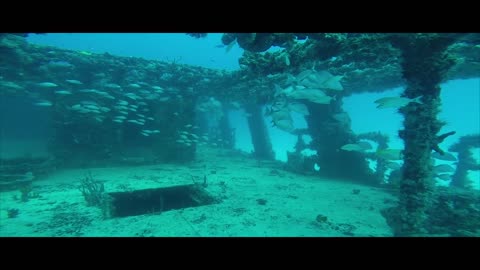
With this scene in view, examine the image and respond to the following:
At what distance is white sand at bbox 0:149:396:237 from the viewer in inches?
277

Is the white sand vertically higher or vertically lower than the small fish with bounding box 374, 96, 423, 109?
lower

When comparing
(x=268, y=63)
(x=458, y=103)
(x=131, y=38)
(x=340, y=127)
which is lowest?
(x=340, y=127)

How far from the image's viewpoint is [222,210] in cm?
859

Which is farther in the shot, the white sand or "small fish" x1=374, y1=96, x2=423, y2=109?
"small fish" x1=374, y1=96, x2=423, y2=109

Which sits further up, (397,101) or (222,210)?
(397,101)

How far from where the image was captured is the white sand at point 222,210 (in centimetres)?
703

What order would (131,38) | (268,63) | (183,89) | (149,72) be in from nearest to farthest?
(268,63)
(149,72)
(183,89)
(131,38)

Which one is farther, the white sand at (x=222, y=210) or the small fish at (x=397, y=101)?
the small fish at (x=397, y=101)

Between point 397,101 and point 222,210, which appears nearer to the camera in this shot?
point 397,101

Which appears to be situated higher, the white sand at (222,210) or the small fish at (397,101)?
the small fish at (397,101)
